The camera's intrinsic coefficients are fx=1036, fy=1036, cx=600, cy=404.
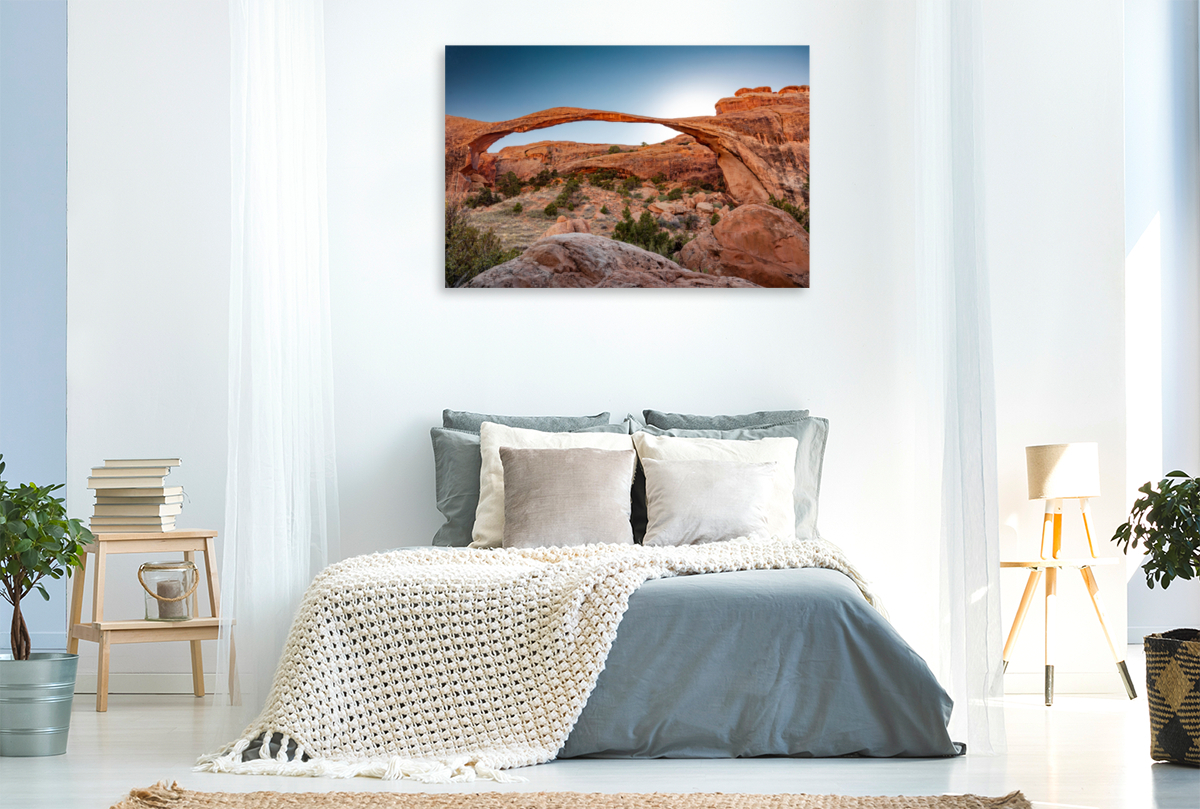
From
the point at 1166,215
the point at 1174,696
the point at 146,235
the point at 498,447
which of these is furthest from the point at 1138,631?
the point at 146,235

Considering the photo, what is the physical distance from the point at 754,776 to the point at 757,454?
4.47ft

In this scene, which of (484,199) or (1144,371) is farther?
(1144,371)

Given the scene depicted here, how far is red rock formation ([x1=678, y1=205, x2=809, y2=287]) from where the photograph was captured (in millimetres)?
4102

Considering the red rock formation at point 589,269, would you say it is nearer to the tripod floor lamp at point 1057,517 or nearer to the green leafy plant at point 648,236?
the green leafy plant at point 648,236

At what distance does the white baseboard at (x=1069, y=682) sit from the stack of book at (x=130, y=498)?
3.17 metres

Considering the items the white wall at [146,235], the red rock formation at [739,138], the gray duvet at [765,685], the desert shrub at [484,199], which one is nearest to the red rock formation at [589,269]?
the desert shrub at [484,199]

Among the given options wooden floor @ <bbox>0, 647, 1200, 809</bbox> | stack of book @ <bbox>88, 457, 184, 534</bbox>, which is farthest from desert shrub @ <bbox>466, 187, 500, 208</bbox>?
wooden floor @ <bbox>0, 647, 1200, 809</bbox>

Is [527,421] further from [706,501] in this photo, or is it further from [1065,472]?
[1065,472]

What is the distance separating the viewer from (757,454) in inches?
145

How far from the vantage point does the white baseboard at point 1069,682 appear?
3859 mm

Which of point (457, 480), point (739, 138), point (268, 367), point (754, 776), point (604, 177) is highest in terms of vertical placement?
point (739, 138)

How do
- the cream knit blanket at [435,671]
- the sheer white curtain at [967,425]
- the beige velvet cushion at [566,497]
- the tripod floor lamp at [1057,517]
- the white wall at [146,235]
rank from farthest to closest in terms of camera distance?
the white wall at [146,235], the tripod floor lamp at [1057,517], the beige velvet cushion at [566,497], the sheer white curtain at [967,425], the cream knit blanket at [435,671]

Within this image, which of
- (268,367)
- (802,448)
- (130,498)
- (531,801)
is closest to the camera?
(531,801)

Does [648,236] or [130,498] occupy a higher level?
[648,236]
